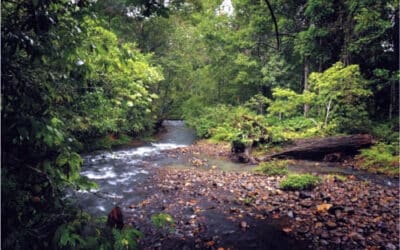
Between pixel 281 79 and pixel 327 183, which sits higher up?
pixel 281 79

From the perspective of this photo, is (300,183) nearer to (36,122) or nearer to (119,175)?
(119,175)

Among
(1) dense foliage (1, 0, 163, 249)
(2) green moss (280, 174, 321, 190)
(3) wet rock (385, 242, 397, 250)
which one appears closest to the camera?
(1) dense foliage (1, 0, 163, 249)

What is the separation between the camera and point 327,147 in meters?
10.2

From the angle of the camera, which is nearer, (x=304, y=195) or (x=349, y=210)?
(x=349, y=210)

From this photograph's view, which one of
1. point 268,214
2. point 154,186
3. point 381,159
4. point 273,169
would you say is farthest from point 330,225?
point 381,159

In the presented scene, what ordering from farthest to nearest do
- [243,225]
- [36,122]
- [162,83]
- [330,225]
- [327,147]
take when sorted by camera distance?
[162,83] < [327,147] < [243,225] < [330,225] < [36,122]

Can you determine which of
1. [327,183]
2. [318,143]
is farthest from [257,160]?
Answer: [327,183]

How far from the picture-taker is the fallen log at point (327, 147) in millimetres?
9984

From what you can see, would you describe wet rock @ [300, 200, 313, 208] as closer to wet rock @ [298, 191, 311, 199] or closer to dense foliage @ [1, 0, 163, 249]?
wet rock @ [298, 191, 311, 199]

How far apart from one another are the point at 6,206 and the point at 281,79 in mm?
18160

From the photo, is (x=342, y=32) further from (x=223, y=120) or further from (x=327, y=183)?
(x=327, y=183)

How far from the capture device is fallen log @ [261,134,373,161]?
9.98m

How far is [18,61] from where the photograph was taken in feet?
7.27

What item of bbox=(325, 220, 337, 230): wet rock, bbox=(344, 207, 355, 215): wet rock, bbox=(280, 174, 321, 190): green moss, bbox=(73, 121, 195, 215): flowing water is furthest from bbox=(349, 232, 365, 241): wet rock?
bbox=(73, 121, 195, 215): flowing water
